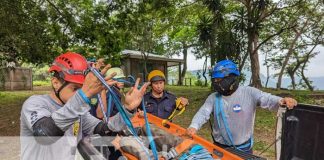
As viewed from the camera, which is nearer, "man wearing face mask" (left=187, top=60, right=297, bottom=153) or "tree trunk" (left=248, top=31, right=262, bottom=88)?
"man wearing face mask" (left=187, top=60, right=297, bottom=153)

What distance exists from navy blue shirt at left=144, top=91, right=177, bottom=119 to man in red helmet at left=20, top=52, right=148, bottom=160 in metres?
2.57

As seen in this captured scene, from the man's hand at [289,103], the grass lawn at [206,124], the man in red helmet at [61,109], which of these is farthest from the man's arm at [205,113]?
the grass lawn at [206,124]

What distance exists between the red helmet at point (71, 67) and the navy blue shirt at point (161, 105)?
280 cm

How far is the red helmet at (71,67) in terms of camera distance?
234 centimetres

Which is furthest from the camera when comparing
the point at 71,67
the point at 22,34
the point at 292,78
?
the point at 292,78

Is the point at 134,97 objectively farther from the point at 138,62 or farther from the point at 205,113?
the point at 138,62

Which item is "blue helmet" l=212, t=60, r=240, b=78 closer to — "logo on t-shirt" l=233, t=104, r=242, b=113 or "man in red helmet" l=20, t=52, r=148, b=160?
"logo on t-shirt" l=233, t=104, r=242, b=113

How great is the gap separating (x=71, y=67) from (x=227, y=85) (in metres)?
2.09

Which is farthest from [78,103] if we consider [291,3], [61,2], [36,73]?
[36,73]

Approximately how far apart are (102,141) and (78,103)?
120 centimetres

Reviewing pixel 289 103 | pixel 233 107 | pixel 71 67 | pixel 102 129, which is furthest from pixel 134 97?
pixel 233 107

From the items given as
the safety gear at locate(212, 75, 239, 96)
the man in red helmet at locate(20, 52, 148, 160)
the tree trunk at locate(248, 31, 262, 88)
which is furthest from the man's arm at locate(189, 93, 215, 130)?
→ the tree trunk at locate(248, 31, 262, 88)

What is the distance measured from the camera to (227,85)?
13.3ft

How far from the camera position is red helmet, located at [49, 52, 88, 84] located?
2344 millimetres
